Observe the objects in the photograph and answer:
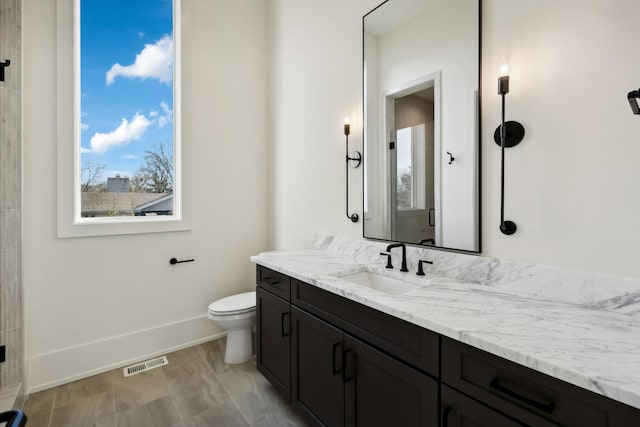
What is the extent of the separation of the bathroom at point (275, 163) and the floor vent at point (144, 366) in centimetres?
10

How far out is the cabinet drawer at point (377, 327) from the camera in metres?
1.06

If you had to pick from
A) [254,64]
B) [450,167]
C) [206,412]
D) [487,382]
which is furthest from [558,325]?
[254,64]

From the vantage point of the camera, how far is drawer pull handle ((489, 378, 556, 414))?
781mm

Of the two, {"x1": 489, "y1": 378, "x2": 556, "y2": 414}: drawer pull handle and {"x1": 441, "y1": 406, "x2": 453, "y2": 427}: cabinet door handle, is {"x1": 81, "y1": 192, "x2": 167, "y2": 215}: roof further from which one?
{"x1": 489, "y1": 378, "x2": 556, "y2": 414}: drawer pull handle

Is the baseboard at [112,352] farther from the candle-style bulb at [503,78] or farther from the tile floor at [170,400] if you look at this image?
the candle-style bulb at [503,78]

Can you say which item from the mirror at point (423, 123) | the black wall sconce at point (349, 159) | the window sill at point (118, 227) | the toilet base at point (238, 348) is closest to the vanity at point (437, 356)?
the mirror at point (423, 123)

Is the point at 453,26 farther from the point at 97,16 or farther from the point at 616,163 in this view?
the point at 97,16

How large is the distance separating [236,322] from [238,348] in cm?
26

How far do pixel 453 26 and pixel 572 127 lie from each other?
0.79 metres

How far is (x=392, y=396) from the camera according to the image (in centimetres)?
120

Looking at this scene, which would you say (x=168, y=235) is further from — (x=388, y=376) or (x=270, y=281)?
(x=388, y=376)

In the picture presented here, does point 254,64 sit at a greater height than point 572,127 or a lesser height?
greater

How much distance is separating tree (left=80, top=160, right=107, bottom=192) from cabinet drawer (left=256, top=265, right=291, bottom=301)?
4.98ft

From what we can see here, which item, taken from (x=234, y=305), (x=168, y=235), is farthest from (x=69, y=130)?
(x=234, y=305)
